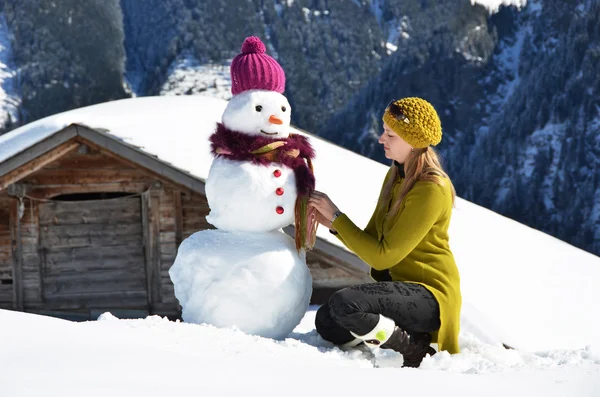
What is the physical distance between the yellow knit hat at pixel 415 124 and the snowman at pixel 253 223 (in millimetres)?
550

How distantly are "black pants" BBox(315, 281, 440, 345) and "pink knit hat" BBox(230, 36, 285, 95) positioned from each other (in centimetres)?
120

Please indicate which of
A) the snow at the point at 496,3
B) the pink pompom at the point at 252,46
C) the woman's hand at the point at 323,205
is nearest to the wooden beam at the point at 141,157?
the pink pompom at the point at 252,46

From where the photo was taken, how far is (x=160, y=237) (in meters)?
10.1

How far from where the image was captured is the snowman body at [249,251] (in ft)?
13.6

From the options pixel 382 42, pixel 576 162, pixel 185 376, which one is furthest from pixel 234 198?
pixel 382 42

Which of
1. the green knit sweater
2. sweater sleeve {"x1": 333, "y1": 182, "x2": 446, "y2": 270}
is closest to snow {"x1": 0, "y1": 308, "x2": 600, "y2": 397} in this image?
the green knit sweater

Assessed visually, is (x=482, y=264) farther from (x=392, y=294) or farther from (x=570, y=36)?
(x=570, y=36)

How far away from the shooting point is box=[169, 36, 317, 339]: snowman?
4.14 meters

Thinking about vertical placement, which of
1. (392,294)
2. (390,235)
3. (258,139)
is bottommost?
(392,294)

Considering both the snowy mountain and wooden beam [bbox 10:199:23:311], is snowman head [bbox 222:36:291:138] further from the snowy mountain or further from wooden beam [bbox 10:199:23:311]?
the snowy mountain

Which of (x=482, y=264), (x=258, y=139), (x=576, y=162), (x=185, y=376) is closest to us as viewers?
(x=185, y=376)

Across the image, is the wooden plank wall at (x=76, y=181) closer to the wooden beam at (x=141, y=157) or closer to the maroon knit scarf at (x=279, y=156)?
the wooden beam at (x=141, y=157)

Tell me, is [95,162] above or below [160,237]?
above

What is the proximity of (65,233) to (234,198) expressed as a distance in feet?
21.3
